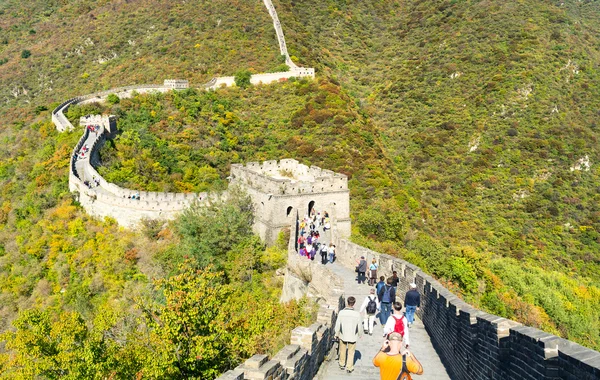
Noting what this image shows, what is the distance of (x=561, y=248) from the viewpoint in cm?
4028

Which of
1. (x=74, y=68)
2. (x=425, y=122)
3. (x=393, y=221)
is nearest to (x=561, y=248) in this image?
(x=393, y=221)

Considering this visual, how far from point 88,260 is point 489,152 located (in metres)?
40.4

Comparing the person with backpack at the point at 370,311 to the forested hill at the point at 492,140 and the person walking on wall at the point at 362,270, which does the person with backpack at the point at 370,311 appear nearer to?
the person walking on wall at the point at 362,270

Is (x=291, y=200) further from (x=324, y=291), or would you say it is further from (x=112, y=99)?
(x=112, y=99)

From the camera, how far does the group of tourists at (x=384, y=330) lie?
6062 mm

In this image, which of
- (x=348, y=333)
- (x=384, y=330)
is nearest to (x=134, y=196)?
(x=348, y=333)

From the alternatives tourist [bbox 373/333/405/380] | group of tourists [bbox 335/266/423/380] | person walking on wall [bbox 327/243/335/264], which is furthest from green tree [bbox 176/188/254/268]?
tourist [bbox 373/333/405/380]

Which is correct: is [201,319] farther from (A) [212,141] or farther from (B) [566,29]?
(B) [566,29]

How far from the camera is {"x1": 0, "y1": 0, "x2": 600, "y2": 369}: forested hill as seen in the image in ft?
89.4

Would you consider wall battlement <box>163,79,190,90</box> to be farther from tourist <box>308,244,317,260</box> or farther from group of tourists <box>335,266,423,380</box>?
group of tourists <box>335,266,423,380</box>

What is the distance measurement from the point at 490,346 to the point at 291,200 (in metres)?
A: 16.3


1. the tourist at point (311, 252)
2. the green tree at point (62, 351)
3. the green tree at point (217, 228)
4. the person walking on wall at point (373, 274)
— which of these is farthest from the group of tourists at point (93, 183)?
the person walking on wall at point (373, 274)

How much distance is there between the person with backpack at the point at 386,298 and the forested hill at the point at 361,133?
36.6 ft

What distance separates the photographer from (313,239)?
68.5 feet
